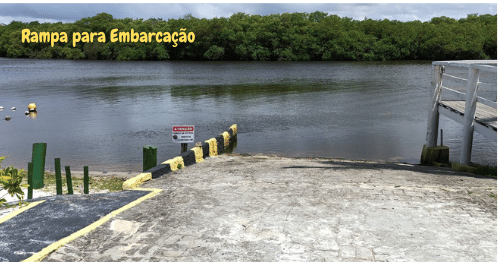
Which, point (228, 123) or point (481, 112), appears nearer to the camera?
point (481, 112)

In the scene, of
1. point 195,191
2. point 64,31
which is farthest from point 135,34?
point 195,191

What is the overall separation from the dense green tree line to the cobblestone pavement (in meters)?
85.6

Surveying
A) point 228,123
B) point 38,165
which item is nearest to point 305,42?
point 228,123

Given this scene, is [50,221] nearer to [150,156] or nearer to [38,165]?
[150,156]

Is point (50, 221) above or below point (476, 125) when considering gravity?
below

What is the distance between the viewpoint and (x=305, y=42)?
3656 inches

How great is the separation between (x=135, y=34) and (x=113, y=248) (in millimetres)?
102527

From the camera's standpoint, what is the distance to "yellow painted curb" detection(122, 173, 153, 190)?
7.44m

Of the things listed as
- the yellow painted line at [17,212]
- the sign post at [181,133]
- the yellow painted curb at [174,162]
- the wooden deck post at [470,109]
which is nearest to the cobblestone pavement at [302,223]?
the yellow painted curb at [174,162]

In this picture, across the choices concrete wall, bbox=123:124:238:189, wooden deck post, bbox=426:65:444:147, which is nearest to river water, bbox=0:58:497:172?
wooden deck post, bbox=426:65:444:147

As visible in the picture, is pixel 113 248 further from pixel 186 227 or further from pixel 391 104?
pixel 391 104

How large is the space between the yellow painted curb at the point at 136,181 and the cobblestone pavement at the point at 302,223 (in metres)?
0.19

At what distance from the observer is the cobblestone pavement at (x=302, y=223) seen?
4793 mm

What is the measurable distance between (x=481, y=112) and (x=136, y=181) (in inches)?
335
